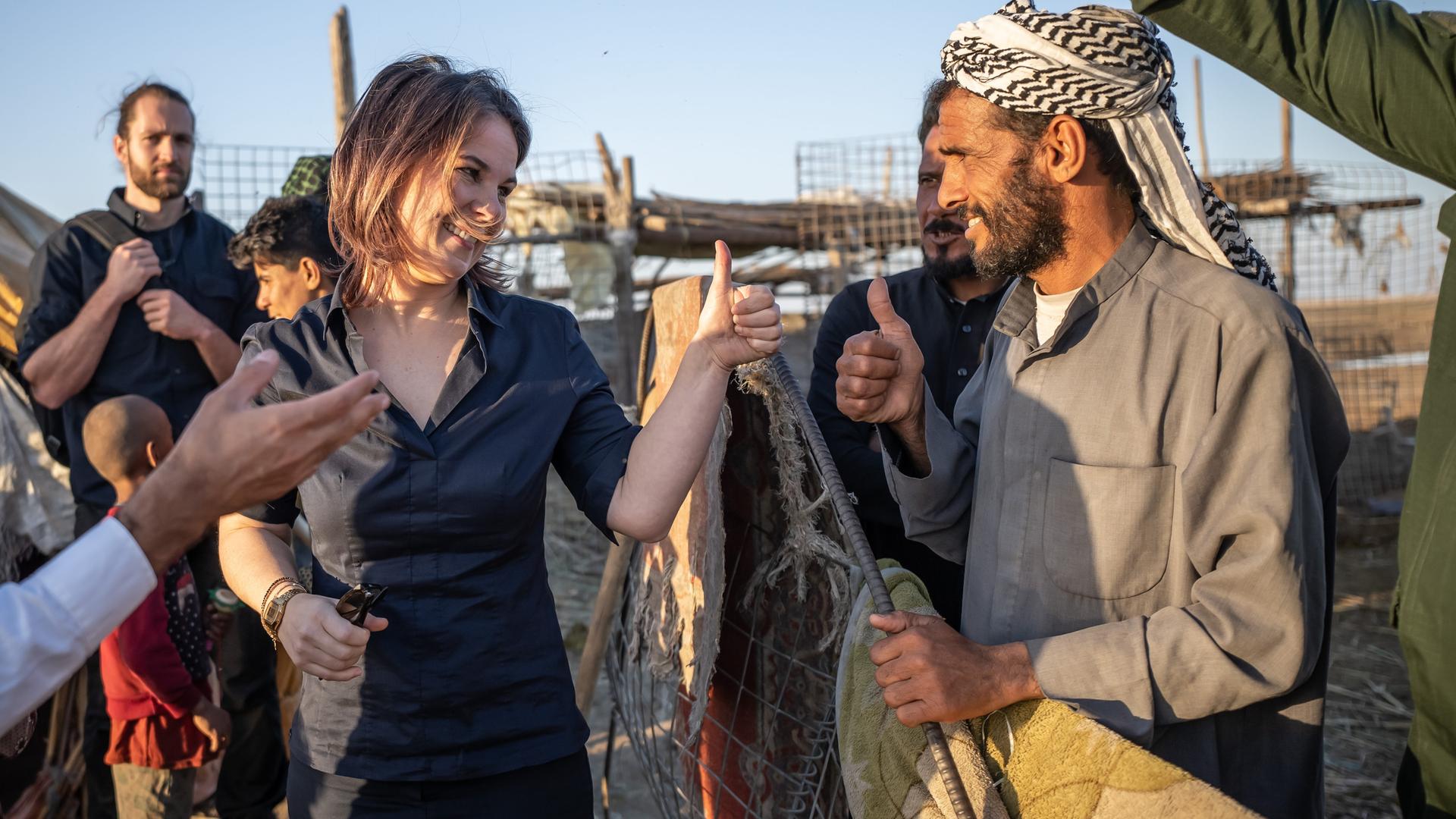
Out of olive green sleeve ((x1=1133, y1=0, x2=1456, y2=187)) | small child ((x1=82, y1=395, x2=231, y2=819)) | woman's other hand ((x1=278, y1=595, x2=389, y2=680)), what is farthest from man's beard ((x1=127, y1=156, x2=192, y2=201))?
olive green sleeve ((x1=1133, y1=0, x2=1456, y2=187))

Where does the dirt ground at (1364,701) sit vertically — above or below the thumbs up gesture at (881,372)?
below

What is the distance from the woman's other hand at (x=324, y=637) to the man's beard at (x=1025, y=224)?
1174mm

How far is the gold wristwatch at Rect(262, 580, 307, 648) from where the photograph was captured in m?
1.75

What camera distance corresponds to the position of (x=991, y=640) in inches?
70.9

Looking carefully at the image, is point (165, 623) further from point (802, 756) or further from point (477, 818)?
point (802, 756)

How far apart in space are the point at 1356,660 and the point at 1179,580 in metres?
5.17

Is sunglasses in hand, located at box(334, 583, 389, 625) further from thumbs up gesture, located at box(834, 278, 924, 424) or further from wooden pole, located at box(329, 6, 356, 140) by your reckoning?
wooden pole, located at box(329, 6, 356, 140)

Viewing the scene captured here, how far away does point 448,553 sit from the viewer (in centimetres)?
177

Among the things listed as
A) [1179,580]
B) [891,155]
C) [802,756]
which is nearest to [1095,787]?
[1179,580]

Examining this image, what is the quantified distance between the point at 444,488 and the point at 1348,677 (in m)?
5.47

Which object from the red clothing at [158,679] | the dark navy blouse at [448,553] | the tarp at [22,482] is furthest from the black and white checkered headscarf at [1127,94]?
the tarp at [22,482]

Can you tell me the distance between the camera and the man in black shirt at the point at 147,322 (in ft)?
11.3

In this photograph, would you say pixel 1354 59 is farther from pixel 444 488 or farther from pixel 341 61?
pixel 341 61

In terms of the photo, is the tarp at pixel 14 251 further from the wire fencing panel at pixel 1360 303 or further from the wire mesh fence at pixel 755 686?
the wire fencing panel at pixel 1360 303
